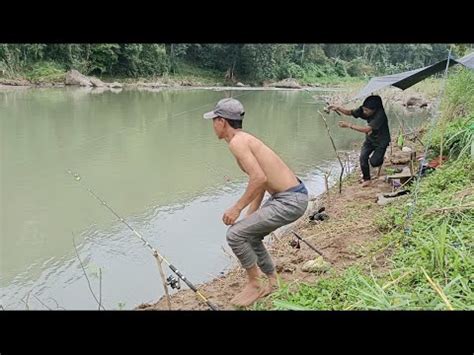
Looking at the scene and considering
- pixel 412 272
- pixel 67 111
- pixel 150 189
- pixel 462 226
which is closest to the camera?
pixel 412 272

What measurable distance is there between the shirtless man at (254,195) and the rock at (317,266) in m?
0.62

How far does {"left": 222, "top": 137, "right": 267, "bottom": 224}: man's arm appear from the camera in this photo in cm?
256

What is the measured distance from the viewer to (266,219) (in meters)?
2.73

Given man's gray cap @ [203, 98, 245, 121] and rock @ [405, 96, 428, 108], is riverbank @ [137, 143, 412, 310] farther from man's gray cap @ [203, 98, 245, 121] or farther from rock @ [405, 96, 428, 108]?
rock @ [405, 96, 428, 108]

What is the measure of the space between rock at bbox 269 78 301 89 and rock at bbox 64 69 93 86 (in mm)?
15079

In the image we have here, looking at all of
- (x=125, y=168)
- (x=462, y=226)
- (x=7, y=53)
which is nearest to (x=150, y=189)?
(x=125, y=168)

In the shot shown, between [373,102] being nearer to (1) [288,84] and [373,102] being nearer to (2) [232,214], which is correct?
(2) [232,214]

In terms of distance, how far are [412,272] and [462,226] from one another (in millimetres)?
714

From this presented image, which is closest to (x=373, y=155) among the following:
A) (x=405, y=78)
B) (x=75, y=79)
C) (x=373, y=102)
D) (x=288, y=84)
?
(x=373, y=102)

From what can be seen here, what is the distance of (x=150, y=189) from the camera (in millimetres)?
7066

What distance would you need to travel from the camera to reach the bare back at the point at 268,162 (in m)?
2.61

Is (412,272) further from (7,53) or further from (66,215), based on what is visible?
(7,53)

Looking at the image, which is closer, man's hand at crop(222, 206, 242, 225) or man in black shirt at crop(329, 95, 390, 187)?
man's hand at crop(222, 206, 242, 225)

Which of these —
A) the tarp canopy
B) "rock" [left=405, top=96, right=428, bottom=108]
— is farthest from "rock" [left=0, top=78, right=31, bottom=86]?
the tarp canopy
